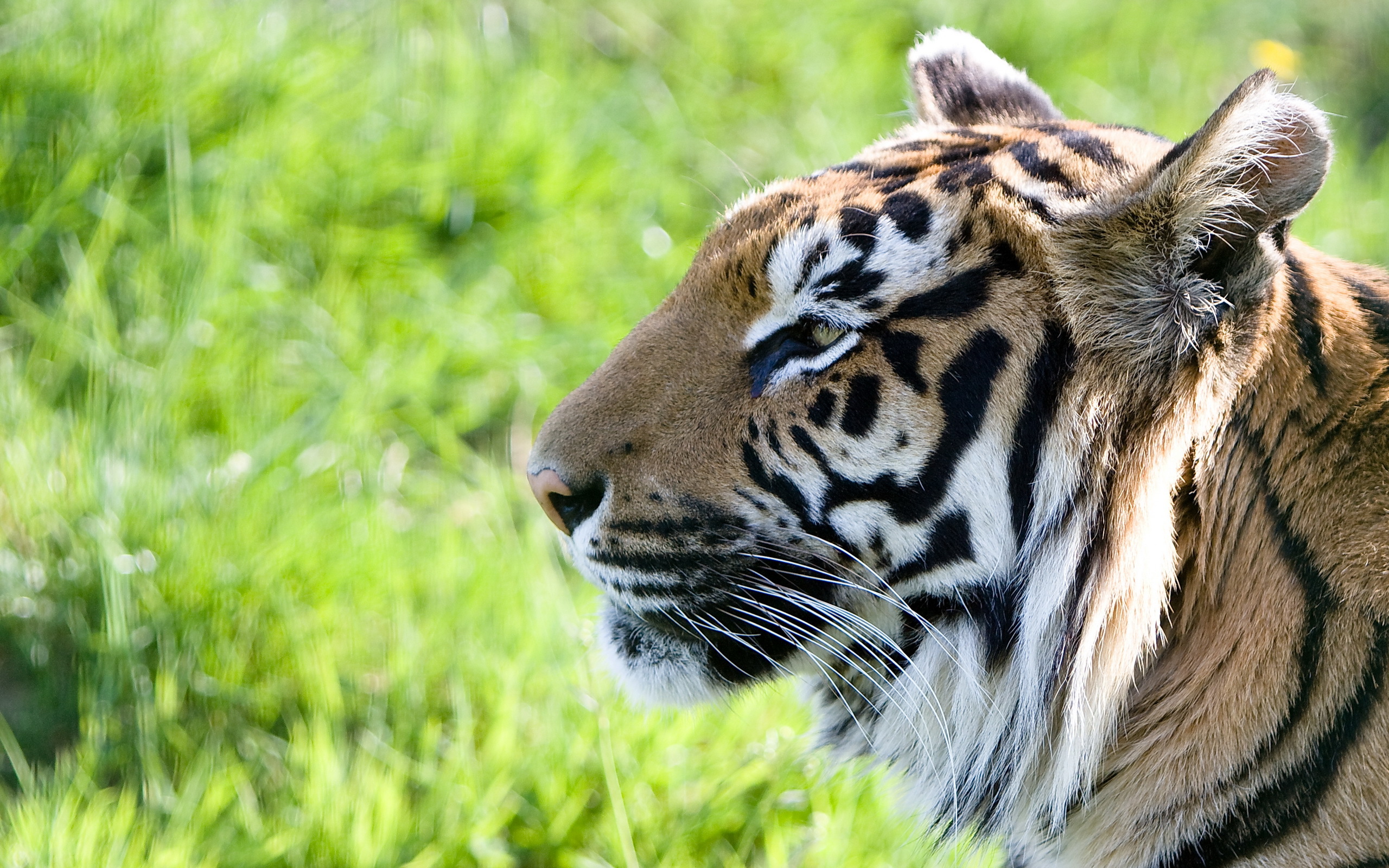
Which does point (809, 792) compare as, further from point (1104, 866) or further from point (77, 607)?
point (77, 607)

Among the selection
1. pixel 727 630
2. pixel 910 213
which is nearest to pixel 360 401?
pixel 727 630

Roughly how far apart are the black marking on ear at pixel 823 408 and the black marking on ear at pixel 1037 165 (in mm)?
433

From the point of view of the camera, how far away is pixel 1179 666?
1.66 m

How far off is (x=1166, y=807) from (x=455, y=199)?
257cm

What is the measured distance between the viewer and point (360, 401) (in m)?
3.00

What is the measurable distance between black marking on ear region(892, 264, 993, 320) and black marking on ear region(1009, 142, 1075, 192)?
0.17 m

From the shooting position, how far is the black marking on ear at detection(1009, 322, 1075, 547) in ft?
5.41

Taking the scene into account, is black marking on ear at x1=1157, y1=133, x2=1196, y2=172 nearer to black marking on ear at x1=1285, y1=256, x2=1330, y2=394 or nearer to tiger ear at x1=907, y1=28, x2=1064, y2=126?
black marking on ear at x1=1285, y1=256, x2=1330, y2=394

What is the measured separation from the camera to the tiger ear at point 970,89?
220 cm

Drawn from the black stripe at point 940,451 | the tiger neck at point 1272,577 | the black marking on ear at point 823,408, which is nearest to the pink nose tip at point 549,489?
the black stripe at point 940,451

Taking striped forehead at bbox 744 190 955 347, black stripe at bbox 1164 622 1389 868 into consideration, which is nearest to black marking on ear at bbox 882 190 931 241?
striped forehead at bbox 744 190 955 347

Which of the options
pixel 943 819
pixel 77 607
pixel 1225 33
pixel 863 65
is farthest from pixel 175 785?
pixel 1225 33

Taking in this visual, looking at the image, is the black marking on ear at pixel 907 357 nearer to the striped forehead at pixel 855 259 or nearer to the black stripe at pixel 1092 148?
the striped forehead at pixel 855 259

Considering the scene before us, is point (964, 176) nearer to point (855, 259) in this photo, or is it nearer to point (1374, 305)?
point (855, 259)
